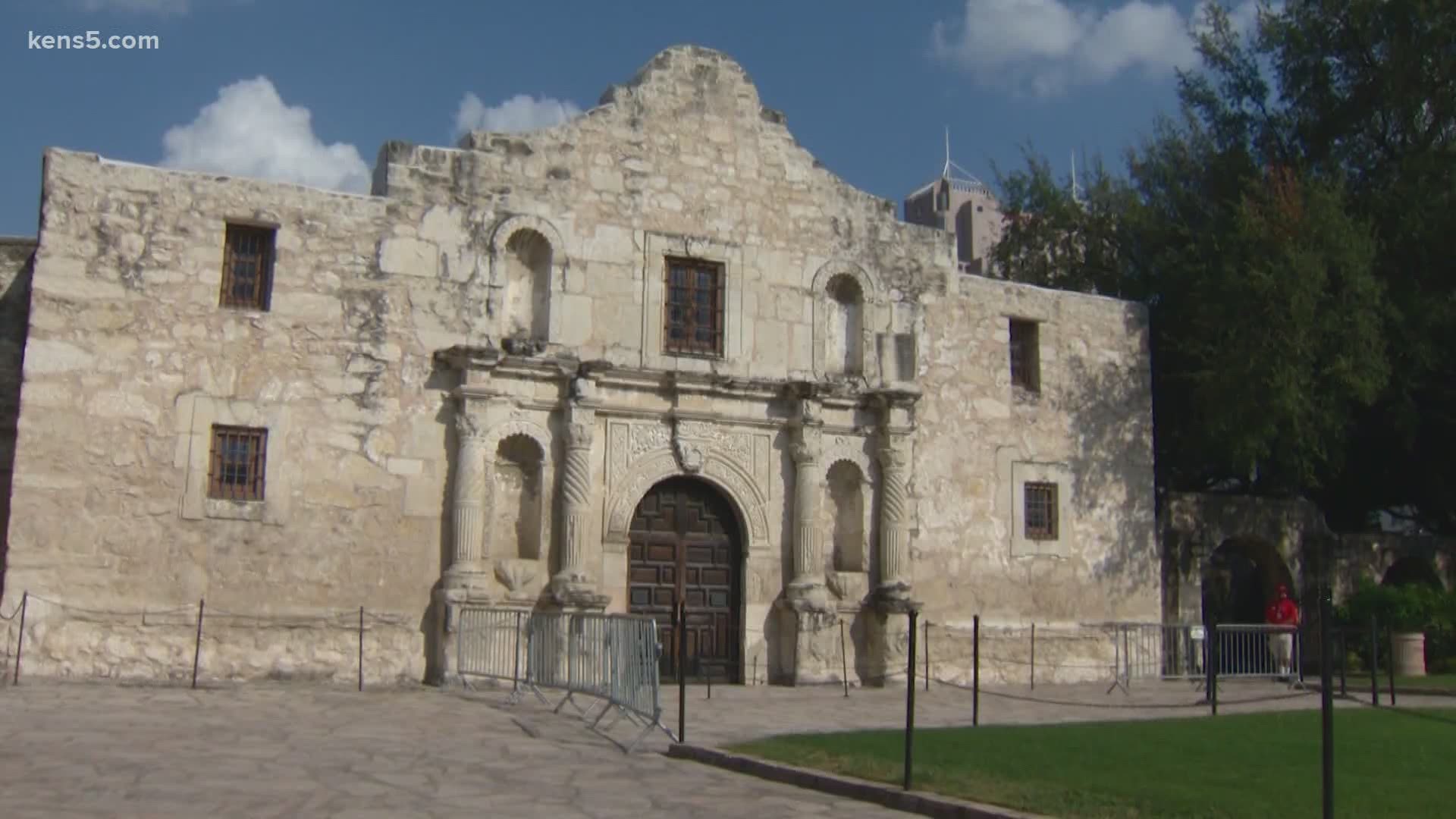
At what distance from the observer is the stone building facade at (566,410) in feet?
52.4

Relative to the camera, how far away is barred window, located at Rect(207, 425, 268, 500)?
53.9ft

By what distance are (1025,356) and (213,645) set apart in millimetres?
12239

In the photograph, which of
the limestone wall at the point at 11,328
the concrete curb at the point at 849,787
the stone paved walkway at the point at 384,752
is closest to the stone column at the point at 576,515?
the stone paved walkway at the point at 384,752

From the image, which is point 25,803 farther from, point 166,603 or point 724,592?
point 724,592

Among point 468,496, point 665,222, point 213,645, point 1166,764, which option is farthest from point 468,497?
point 1166,764

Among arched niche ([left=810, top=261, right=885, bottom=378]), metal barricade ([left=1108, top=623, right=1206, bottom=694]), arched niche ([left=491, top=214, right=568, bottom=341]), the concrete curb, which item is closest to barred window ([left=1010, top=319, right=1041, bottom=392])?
arched niche ([left=810, top=261, right=885, bottom=378])

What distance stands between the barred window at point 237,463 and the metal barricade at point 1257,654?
12303 millimetres

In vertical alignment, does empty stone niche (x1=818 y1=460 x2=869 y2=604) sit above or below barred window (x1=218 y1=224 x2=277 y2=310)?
below

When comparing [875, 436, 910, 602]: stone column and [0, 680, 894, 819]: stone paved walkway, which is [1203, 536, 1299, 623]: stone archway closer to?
[875, 436, 910, 602]: stone column

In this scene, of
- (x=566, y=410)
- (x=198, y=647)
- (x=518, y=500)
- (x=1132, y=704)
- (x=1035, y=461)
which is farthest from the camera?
(x=1035, y=461)

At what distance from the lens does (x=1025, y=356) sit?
22.0 metres

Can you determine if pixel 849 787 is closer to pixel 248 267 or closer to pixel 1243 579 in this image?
pixel 248 267

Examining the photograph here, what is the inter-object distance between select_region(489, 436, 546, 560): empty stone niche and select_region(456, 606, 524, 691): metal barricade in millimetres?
1138

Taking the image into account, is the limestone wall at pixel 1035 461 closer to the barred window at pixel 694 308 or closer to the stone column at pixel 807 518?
the stone column at pixel 807 518
